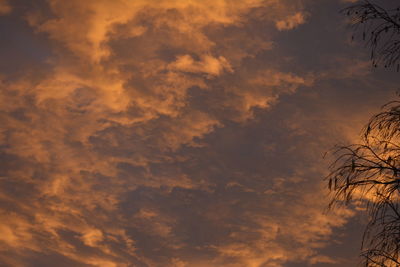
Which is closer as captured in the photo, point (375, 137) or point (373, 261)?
point (373, 261)

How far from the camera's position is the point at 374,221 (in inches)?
209

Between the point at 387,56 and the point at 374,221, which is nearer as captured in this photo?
the point at 374,221

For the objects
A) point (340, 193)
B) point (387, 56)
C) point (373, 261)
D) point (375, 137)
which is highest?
point (387, 56)

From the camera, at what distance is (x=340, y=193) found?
5.57m

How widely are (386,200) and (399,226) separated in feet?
1.11

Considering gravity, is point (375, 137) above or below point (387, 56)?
below

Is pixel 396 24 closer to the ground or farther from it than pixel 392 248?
farther from it

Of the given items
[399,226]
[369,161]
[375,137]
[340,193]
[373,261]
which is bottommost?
[373,261]

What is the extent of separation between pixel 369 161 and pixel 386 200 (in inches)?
20.4

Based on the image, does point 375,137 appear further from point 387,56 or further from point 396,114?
point 387,56

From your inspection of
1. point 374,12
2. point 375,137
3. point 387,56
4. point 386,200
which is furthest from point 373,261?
point 374,12

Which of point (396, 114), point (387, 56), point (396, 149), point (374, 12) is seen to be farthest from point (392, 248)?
point (374, 12)

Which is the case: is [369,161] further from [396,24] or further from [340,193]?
[396,24]

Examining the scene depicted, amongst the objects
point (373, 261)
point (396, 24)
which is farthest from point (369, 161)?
point (396, 24)
